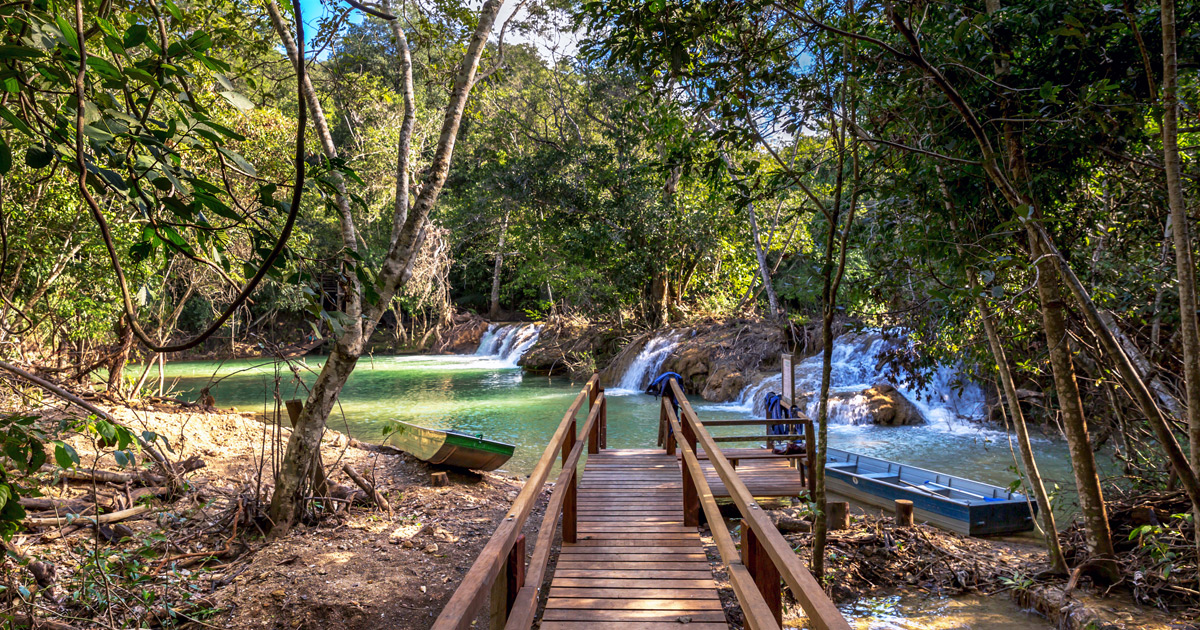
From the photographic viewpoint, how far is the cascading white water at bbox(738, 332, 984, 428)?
13773mm

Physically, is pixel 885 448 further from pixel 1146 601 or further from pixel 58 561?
pixel 58 561

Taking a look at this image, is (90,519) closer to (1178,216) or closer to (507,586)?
(507,586)

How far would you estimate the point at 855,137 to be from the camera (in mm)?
4406

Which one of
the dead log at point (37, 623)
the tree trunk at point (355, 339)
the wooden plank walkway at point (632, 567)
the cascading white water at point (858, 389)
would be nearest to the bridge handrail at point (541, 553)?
the wooden plank walkway at point (632, 567)

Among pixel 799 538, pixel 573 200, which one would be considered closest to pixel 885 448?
pixel 799 538

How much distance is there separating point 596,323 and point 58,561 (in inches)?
730

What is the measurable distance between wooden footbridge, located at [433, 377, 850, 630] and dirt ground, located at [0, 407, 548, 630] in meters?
1.15

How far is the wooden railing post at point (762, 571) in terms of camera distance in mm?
2934

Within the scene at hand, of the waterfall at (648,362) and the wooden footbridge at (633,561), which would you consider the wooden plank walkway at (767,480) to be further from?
the waterfall at (648,362)

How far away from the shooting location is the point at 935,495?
7602 mm

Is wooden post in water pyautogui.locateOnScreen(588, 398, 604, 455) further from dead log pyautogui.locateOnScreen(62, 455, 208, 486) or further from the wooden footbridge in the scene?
dead log pyautogui.locateOnScreen(62, 455, 208, 486)

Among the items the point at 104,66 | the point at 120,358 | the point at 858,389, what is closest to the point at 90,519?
the point at 120,358

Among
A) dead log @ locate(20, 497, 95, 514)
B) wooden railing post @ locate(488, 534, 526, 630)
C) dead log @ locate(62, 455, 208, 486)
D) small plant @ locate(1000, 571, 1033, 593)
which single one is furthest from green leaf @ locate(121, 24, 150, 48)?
small plant @ locate(1000, 571, 1033, 593)

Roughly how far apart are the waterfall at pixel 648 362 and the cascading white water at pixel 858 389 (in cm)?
312
